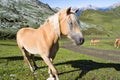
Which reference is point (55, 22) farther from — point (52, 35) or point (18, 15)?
point (18, 15)

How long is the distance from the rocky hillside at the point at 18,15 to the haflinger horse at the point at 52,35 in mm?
80138

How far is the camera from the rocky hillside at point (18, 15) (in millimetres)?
115306

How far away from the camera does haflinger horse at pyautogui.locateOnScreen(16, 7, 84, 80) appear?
549 inches

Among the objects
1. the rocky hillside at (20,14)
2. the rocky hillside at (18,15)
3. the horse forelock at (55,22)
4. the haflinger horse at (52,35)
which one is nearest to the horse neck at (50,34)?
the haflinger horse at (52,35)

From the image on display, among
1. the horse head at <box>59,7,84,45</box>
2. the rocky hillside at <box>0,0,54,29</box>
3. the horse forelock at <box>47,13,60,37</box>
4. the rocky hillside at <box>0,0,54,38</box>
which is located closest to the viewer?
the horse head at <box>59,7,84,45</box>

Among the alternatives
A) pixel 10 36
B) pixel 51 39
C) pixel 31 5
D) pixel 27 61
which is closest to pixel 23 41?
pixel 27 61

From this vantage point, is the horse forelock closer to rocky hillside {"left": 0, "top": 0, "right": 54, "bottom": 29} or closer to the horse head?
the horse head

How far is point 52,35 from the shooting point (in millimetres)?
15266

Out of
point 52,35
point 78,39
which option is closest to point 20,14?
point 52,35

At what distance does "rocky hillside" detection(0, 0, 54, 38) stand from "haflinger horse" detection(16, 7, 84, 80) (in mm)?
80138

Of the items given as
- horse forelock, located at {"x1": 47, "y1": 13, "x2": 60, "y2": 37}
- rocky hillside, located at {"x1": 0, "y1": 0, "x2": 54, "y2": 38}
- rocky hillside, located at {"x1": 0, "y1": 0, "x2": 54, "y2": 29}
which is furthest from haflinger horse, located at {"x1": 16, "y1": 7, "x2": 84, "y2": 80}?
rocky hillside, located at {"x1": 0, "y1": 0, "x2": 54, "y2": 29}

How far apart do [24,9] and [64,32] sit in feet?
504

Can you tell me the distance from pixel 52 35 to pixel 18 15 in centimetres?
12957

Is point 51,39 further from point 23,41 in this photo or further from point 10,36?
point 10,36
